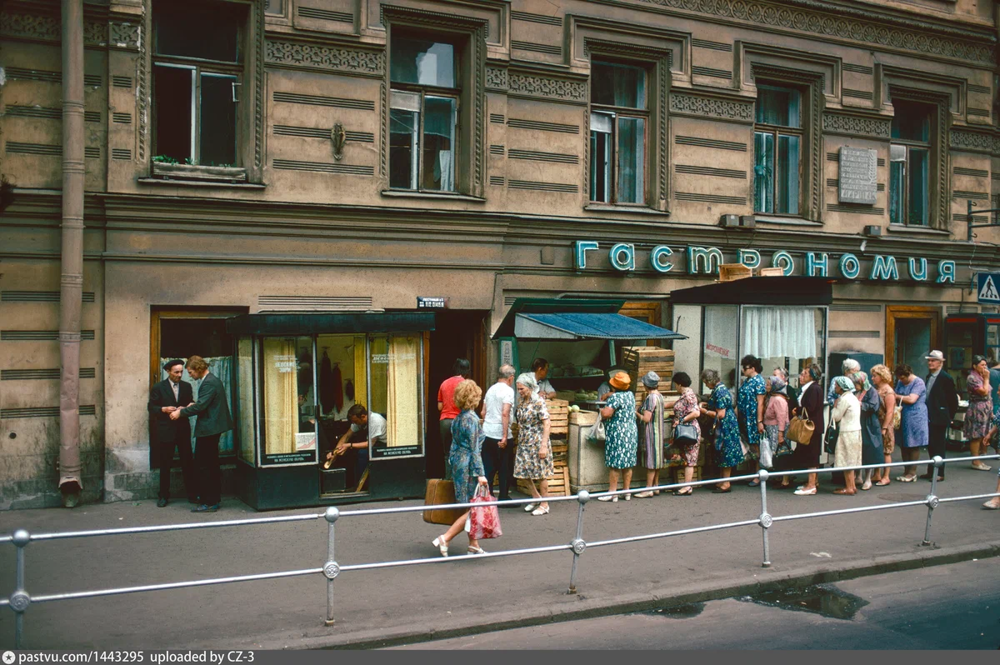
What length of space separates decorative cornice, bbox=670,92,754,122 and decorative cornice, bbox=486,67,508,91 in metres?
3.21

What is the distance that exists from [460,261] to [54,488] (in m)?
6.29

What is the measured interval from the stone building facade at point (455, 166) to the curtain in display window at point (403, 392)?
113 centimetres

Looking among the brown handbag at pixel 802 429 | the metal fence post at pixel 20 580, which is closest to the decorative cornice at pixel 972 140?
the brown handbag at pixel 802 429

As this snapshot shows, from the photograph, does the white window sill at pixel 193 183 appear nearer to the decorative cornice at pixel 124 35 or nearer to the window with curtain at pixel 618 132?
the decorative cornice at pixel 124 35

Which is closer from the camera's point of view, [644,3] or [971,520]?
[971,520]

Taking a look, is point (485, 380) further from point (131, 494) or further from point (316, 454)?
point (131, 494)

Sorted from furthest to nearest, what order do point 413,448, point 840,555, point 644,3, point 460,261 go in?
1. point 644,3
2. point 460,261
3. point 413,448
4. point 840,555

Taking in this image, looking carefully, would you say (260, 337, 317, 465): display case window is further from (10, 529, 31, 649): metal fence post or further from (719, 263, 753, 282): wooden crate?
(719, 263, 753, 282): wooden crate

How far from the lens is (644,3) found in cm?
1502

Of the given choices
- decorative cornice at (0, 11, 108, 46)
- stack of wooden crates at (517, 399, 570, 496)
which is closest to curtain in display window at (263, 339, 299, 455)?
stack of wooden crates at (517, 399, 570, 496)

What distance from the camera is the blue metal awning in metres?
12.6

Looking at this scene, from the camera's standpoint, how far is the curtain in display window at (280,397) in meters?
11.3

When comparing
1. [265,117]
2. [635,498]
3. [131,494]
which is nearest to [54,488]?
[131,494]

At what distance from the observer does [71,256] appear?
11141mm
